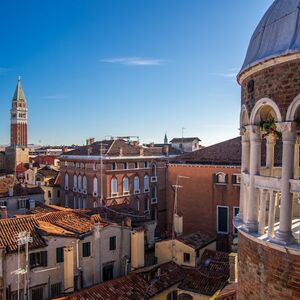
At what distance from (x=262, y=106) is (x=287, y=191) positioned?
1701mm

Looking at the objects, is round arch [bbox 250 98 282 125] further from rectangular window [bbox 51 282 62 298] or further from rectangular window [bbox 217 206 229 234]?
rectangular window [bbox 217 206 229 234]

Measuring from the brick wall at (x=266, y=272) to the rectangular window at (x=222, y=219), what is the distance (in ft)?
79.8

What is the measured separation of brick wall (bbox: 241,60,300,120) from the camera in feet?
19.8

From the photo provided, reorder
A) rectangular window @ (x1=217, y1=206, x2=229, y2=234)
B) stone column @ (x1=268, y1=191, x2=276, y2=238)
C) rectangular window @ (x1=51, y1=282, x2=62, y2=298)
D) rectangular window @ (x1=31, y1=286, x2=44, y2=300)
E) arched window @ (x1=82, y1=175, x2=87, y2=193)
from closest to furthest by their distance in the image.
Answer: stone column @ (x1=268, y1=191, x2=276, y2=238) < rectangular window @ (x1=31, y1=286, x2=44, y2=300) < rectangular window @ (x1=51, y1=282, x2=62, y2=298) < rectangular window @ (x1=217, y1=206, x2=229, y2=234) < arched window @ (x1=82, y1=175, x2=87, y2=193)

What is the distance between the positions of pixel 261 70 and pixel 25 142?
10328 centimetres

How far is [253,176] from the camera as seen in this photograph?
677cm

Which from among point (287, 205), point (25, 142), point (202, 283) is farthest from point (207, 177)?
point (25, 142)

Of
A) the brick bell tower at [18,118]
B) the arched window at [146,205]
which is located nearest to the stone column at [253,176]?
the arched window at [146,205]

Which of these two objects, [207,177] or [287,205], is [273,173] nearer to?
[287,205]

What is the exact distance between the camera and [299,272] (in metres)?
5.82

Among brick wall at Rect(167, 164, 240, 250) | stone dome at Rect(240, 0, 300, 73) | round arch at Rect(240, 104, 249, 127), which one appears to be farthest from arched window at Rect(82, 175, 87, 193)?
stone dome at Rect(240, 0, 300, 73)

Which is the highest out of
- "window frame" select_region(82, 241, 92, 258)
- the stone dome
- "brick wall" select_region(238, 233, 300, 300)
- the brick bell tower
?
the brick bell tower

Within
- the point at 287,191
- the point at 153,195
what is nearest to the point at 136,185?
the point at 153,195

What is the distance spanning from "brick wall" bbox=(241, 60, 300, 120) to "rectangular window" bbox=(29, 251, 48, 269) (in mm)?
17253
